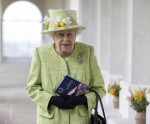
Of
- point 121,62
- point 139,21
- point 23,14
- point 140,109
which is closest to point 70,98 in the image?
point 140,109

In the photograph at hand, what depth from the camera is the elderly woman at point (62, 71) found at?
2.92 metres

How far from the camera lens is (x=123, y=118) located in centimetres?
652

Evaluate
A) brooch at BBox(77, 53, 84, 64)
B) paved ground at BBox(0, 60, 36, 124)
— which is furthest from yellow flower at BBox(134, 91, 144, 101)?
brooch at BBox(77, 53, 84, 64)

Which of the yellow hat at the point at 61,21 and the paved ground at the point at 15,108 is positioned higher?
the yellow hat at the point at 61,21

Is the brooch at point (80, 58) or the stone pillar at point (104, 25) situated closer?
the brooch at point (80, 58)

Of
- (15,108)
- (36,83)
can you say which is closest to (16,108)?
(15,108)

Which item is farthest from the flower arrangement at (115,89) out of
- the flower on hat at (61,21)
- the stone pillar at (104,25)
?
the flower on hat at (61,21)

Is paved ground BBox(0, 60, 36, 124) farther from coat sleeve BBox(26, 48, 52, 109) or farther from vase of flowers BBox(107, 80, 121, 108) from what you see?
coat sleeve BBox(26, 48, 52, 109)

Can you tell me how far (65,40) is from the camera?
2891mm

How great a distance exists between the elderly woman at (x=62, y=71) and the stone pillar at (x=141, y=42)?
3.26m

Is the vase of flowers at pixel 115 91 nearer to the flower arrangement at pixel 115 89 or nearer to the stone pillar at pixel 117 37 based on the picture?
the flower arrangement at pixel 115 89

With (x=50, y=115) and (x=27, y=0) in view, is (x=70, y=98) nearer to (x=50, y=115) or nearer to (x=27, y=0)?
(x=50, y=115)

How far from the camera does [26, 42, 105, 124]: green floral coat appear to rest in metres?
2.94

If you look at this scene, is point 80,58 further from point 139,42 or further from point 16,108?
point 16,108
